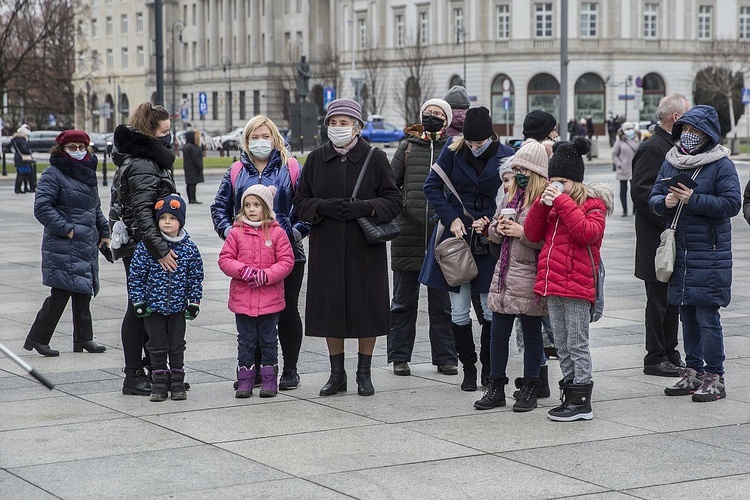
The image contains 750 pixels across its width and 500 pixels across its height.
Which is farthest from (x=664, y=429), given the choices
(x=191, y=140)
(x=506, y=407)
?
(x=191, y=140)

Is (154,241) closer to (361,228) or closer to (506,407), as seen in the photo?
(361,228)

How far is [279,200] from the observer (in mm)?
8711

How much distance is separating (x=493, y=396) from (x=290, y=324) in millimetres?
1533

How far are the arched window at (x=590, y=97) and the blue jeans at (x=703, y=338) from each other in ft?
248

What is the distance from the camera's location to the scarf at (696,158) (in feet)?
27.0

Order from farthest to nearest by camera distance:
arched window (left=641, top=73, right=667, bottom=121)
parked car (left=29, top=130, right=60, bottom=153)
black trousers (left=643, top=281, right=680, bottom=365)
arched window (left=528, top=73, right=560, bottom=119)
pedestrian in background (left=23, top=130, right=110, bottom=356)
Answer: arched window (left=641, top=73, right=667, bottom=121) < arched window (left=528, top=73, right=560, bottom=119) < parked car (left=29, top=130, right=60, bottom=153) < pedestrian in background (left=23, top=130, right=110, bottom=356) < black trousers (left=643, top=281, right=680, bottom=365)

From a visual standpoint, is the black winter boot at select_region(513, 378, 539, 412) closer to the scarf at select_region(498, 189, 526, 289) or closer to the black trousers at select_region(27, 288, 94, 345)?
the scarf at select_region(498, 189, 526, 289)

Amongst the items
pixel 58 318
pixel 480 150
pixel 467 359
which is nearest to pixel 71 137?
pixel 58 318

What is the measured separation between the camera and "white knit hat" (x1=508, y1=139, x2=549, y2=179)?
787 centimetres

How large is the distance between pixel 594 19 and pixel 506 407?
261 feet

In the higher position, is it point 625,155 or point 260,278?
point 625,155

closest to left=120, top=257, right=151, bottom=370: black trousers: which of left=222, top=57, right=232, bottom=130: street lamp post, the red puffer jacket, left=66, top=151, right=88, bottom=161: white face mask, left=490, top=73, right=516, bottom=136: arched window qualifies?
left=66, top=151, right=88, bottom=161: white face mask

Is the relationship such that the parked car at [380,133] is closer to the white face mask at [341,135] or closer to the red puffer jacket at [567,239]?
the white face mask at [341,135]

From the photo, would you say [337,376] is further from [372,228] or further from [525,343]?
[525,343]
